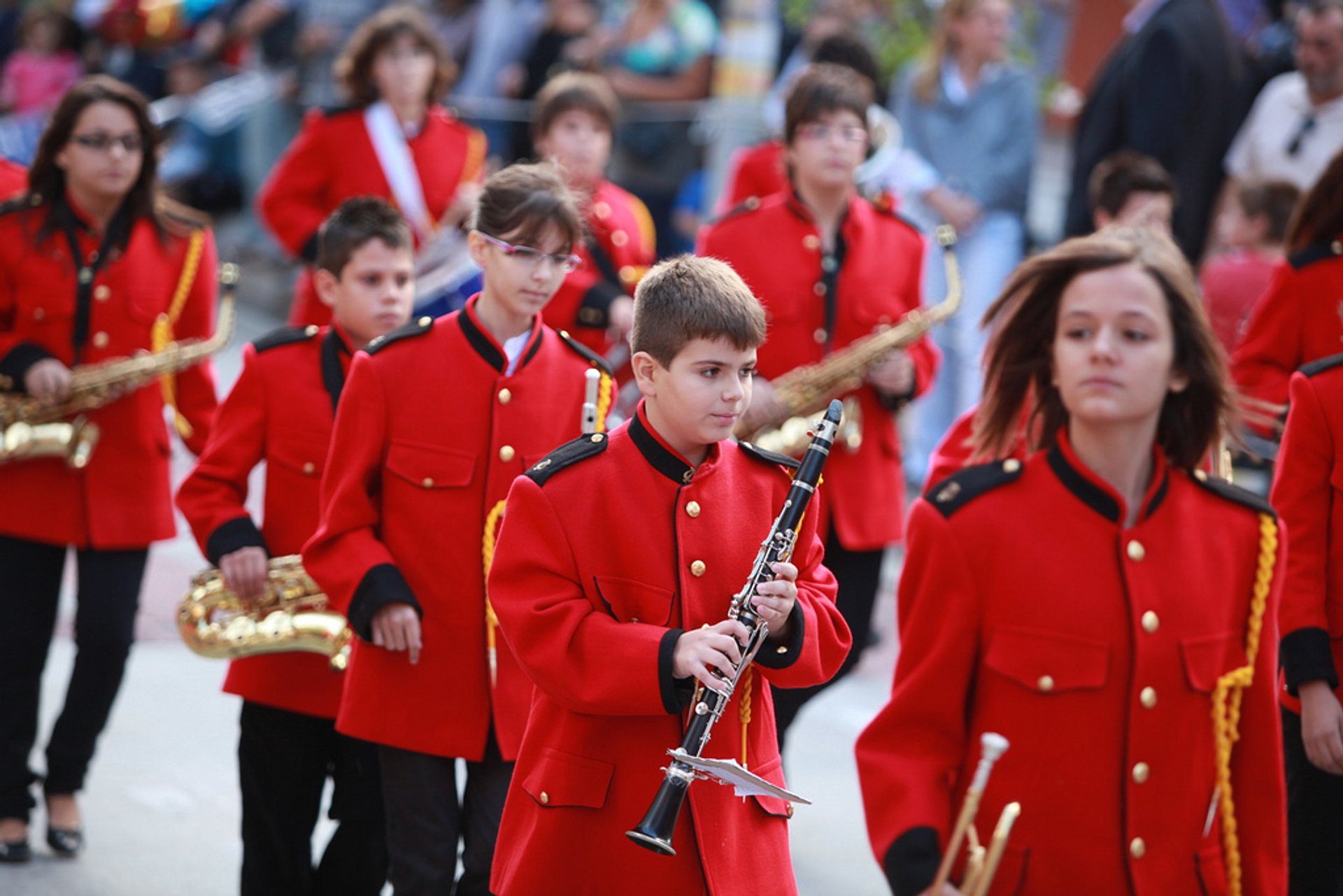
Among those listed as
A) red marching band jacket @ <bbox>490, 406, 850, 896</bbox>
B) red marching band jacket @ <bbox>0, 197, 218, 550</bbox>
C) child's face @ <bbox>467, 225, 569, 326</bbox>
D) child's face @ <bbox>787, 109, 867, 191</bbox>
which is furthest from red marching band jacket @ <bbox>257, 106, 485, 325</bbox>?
red marching band jacket @ <bbox>490, 406, 850, 896</bbox>

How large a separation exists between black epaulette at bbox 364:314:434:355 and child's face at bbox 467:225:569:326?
152 mm

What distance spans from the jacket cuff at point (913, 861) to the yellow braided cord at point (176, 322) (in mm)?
3327

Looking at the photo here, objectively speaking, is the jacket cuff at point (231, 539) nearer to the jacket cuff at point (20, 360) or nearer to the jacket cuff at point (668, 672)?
the jacket cuff at point (20, 360)

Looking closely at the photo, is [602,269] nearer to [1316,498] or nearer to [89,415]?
[89,415]

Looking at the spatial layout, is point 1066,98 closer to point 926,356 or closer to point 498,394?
point 926,356

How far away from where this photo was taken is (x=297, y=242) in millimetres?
7312

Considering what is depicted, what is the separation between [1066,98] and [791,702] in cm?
747

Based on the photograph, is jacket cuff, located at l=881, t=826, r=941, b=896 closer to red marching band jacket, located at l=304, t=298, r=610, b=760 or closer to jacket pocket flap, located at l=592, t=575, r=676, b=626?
jacket pocket flap, located at l=592, t=575, r=676, b=626

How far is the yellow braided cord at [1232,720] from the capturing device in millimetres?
3027

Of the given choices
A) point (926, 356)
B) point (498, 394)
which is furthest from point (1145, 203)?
point (498, 394)

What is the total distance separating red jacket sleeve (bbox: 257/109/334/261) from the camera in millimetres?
7355

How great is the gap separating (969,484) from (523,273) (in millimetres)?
1482

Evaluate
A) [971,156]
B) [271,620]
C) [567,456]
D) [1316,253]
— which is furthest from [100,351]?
[971,156]

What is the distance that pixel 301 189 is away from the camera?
7.41 meters
